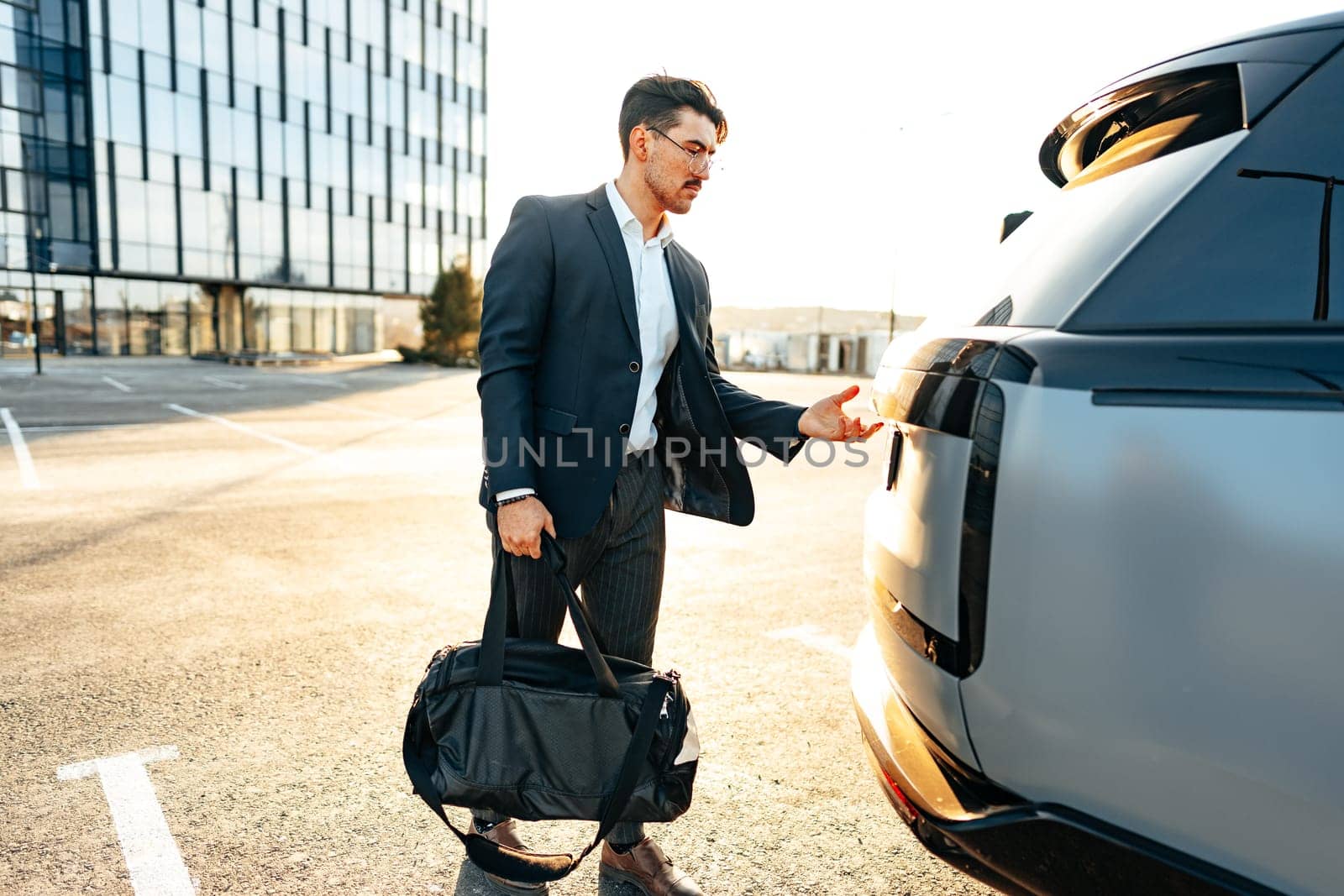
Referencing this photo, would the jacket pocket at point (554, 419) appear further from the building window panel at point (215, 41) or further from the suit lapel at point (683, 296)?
the building window panel at point (215, 41)

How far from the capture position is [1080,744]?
1.41m

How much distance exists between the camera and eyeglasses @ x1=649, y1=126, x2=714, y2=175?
2.23 m

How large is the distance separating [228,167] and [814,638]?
39402 millimetres

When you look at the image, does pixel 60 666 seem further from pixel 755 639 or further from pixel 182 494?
pixel 182 494

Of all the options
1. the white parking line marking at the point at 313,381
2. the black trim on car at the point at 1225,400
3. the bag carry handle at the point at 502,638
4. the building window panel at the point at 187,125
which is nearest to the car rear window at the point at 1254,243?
the black trim on car at the point at 1225,400

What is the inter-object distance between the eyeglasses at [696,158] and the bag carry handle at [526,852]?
4.12 feet

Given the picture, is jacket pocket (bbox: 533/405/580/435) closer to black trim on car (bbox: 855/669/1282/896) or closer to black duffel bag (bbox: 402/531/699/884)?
black duffel bag (bbox: 402/531/699/884)

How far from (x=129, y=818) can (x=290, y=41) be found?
4332cm

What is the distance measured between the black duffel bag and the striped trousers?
0.19 metres

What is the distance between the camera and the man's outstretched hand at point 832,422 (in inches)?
94.4

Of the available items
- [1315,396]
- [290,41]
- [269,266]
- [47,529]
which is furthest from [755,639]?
[290,41]

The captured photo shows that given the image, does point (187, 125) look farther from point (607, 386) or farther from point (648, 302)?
point (607, 386)

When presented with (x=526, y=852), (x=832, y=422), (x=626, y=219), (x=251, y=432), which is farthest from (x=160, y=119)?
(x=526, y=852)

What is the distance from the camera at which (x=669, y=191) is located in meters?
2.27
